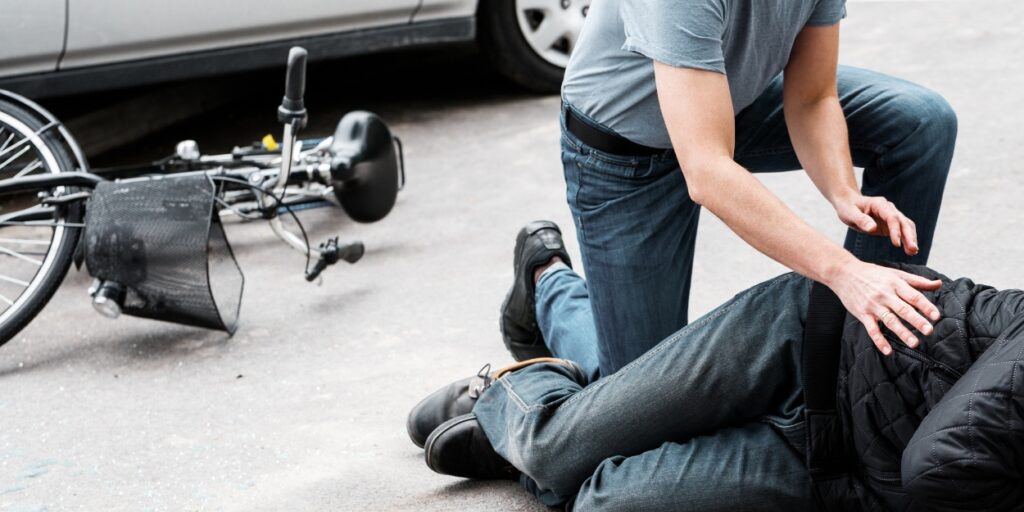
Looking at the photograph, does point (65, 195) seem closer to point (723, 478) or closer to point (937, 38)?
point (723, 478)

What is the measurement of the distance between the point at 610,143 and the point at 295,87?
52.1 inches

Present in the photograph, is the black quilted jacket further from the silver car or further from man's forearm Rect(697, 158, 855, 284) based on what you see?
the silver car

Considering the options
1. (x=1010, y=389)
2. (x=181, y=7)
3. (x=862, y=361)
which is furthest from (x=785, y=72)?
(x=181, y=7)

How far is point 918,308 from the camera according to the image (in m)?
2.08

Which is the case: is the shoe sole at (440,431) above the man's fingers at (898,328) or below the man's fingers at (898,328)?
below

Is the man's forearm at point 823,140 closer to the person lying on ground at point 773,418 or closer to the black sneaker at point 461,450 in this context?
the person lying on ground at point 773,418

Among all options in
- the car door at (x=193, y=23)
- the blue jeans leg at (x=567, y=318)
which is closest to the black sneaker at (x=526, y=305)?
the blue jeans leg at (x=567, y=318)

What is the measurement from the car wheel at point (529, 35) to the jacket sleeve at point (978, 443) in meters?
3.83

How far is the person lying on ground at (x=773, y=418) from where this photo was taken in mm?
1963

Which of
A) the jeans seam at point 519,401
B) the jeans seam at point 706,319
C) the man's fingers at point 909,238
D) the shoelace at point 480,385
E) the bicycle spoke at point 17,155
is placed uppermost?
the man's fingers at point 909,238

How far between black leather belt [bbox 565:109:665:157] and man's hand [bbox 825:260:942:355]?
2.30 feet

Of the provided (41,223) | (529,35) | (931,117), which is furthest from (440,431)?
(529,35)

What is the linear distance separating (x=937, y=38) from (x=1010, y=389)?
4453mm

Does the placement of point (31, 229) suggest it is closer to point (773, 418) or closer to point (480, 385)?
point (480, 385)
